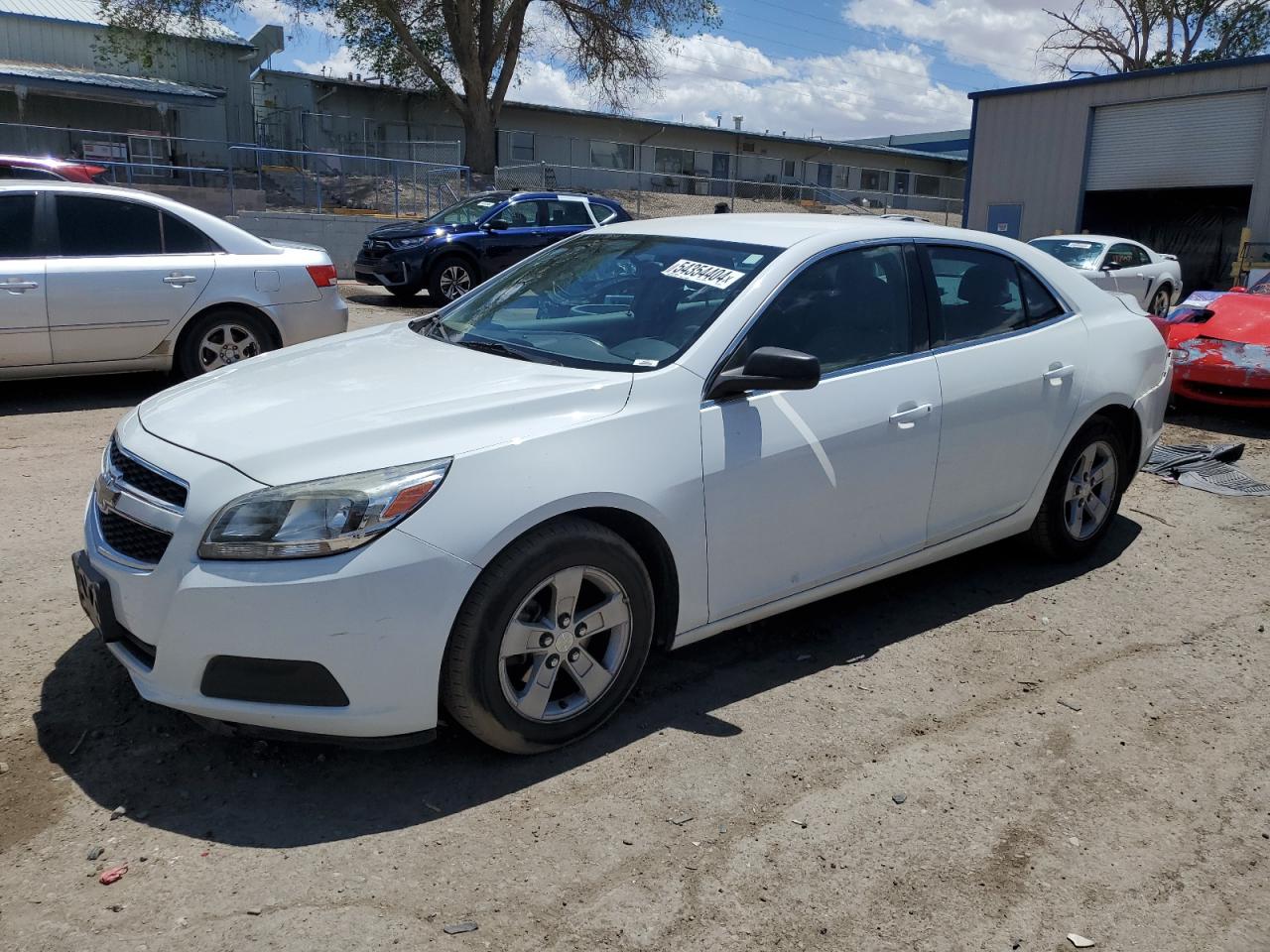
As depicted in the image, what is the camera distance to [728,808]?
292 cm

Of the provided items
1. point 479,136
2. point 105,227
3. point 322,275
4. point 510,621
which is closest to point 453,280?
point 322,275

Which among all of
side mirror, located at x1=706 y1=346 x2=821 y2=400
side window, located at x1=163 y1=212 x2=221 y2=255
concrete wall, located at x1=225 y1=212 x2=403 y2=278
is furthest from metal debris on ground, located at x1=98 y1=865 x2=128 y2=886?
concrete wall, located at x1=225 y1=212 x2=403 y2=278

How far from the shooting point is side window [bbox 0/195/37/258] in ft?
23.2

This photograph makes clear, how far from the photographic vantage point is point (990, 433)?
4133 mm

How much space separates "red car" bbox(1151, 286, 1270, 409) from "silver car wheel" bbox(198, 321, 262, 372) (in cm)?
713

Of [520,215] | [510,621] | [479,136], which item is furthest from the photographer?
[479,136]

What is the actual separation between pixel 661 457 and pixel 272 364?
5.16 ft

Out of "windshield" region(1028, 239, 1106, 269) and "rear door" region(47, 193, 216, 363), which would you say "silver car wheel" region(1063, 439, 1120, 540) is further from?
"windshield" region(1028, 239, 1106, 269)

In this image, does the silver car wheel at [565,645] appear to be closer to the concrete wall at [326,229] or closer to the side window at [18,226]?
the side window at [18,226]

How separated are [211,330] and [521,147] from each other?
102ft

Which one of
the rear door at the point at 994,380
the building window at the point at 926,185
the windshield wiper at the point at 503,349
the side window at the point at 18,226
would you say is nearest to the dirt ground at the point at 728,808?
the rear door at the point at 994,380

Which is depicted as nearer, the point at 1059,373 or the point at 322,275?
the point at 1059,373

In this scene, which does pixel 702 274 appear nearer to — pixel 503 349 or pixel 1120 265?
pixel 503 349

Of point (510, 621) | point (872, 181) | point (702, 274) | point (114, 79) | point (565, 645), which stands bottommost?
point (565, 645)
